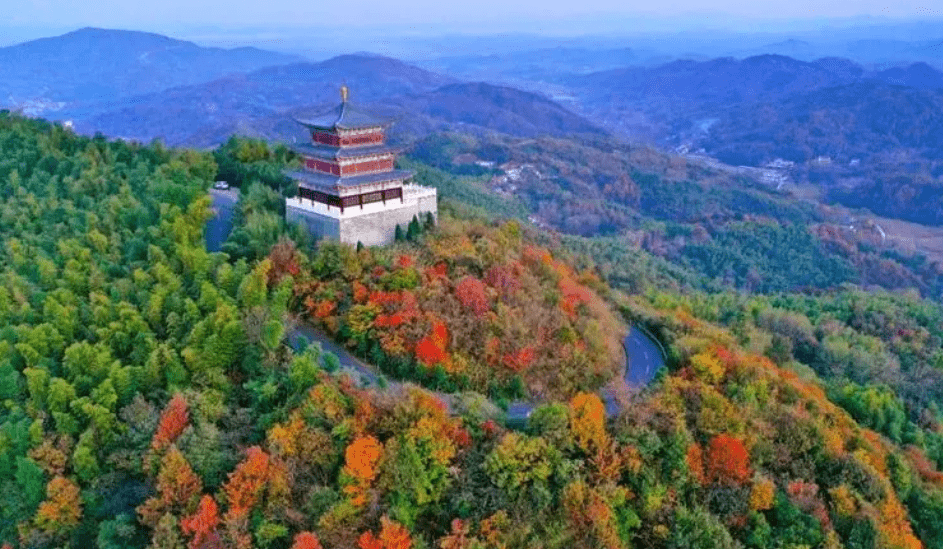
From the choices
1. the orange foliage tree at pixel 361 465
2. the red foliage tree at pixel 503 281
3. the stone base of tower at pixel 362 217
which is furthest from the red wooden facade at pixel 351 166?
the orange foliage tree at pixel 361 465

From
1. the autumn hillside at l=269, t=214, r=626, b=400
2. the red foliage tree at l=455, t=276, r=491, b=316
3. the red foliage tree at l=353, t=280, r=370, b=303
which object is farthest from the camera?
the red foliage tree at l=353, t=280, r=370, b=303

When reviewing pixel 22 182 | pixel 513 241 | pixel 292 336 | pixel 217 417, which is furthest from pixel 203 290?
pixel 22 182

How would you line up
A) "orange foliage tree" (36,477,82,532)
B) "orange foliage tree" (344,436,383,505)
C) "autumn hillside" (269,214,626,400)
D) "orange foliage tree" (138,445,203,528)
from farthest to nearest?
"autumn hillside" (269,214,626,400), "orange foliage tree" (36,477,82,532), "orange foliage tree" (138,445,203,528), "orange foliage tree" (344,436,383,505)

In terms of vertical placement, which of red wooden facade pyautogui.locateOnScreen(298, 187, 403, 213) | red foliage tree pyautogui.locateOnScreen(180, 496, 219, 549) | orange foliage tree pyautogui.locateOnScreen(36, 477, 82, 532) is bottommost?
orange foliage tree pyautogui.locateOnScreen(36, 477, 82, 532)

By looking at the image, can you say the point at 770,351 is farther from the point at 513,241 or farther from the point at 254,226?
the point at 254,226

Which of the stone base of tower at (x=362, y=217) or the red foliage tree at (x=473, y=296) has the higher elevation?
the stone base of tower at (x=362, y=217)

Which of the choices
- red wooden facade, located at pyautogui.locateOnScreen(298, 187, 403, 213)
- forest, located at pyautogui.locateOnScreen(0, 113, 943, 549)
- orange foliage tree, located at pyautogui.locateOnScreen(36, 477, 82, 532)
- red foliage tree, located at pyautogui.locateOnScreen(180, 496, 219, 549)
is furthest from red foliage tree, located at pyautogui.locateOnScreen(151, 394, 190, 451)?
red wooden facade, located at pyautogui.locateOnScreen(298, 187, 403, 213)

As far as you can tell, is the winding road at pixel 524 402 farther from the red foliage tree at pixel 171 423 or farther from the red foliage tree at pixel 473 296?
the red foliage tree at pixel 171 423

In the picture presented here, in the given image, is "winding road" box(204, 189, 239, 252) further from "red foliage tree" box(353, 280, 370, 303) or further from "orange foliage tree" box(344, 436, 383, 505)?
"orange foliage tree" box(344, 436, 383, 505)
